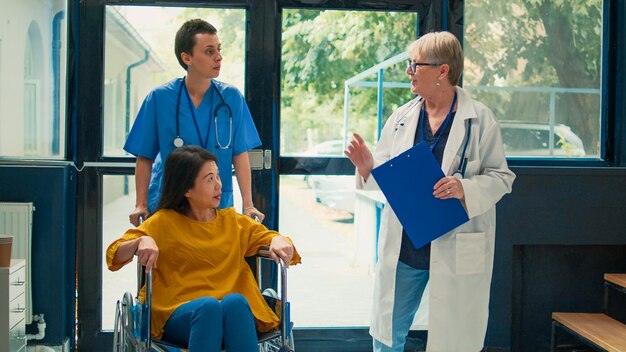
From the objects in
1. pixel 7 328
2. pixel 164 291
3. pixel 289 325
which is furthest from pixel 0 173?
pixel 289 325

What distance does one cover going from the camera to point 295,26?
3643 mm

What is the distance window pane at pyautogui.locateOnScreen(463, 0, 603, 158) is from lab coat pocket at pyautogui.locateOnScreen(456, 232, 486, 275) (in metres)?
1.29

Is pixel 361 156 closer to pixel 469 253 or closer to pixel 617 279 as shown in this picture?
pixel 469 253

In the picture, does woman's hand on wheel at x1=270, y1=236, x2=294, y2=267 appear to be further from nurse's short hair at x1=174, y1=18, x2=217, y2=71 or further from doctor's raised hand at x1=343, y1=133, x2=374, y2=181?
nurse's short hair at x1=174, y1=18, x2=217, y2=71

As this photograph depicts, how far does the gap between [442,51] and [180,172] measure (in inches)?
37.2

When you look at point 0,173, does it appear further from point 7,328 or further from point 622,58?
point 622,58

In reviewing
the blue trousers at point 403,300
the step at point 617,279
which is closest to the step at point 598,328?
the step at point 617,279

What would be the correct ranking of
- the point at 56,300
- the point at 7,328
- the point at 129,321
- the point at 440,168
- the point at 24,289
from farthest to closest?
1. the point at 56,300
2. the point at 24,289
3. the point at 7,328
4. the point at 440,168
5. the point at 129,321

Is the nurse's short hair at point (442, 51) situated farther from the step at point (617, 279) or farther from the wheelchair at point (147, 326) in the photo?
the step at point (617, 279)

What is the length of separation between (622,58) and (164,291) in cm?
254

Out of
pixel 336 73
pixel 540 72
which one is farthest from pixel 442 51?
pixel 540 72

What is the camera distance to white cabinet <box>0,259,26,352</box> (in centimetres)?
289

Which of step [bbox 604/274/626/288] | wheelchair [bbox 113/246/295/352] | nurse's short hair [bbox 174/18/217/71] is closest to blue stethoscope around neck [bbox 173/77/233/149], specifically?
nurse's short hair [bbox 174/18/217/71]

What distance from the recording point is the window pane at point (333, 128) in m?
3.67
